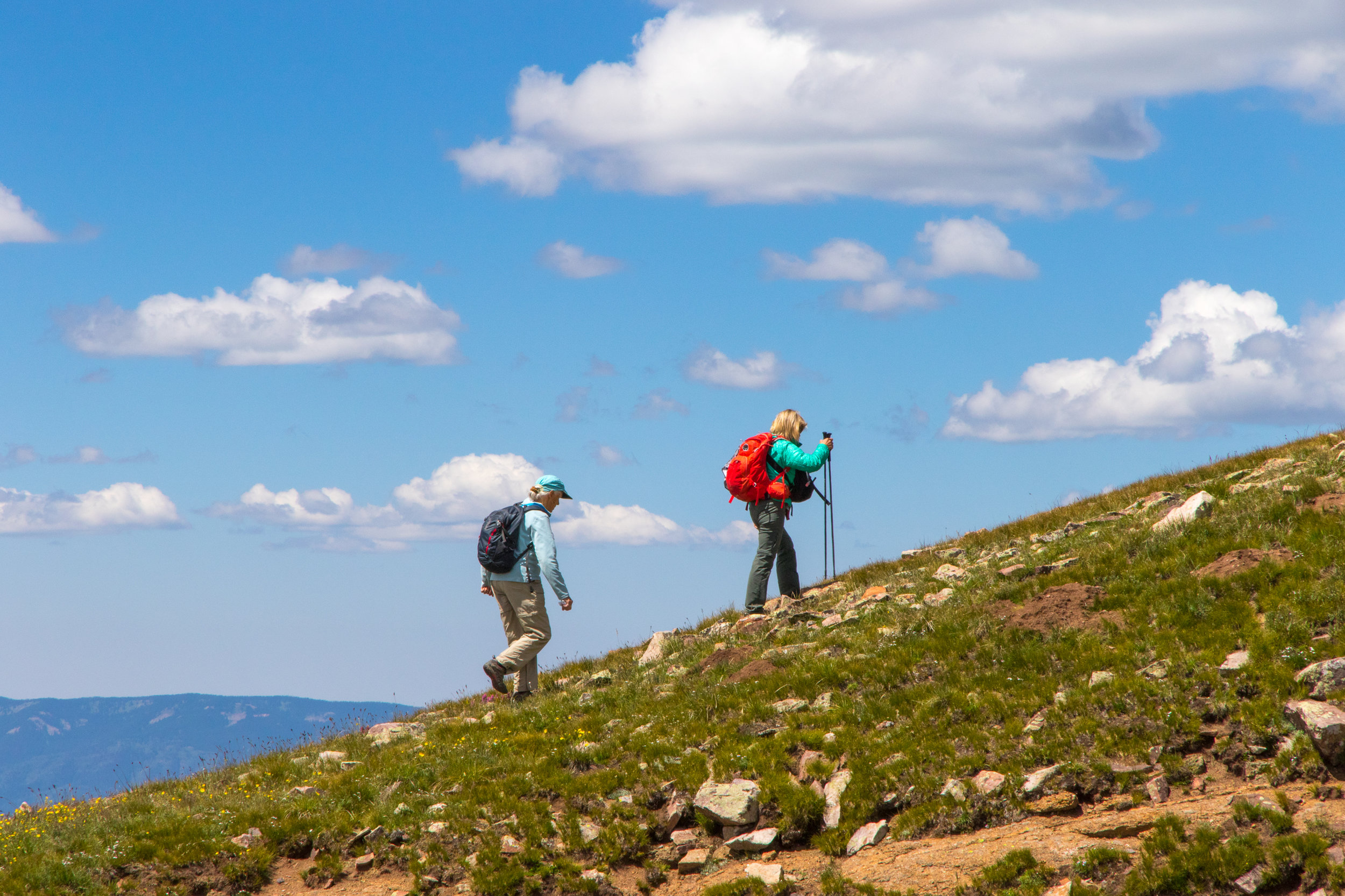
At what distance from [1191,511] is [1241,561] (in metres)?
2.38

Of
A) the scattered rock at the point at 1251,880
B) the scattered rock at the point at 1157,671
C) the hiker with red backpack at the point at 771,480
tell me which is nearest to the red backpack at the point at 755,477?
the hiker with red backpack at the point at 771,480

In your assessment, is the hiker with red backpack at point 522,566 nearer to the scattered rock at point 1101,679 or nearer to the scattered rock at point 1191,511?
the scattered rock at point 1101,679

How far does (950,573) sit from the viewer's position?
1722 centimetres

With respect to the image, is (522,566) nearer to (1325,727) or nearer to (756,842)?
(756,842)

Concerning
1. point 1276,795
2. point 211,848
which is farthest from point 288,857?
point 1276,795

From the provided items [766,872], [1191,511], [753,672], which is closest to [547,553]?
[753,672]

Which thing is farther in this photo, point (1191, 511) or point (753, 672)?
point (1191, 511)

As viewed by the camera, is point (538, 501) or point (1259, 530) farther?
point (538, 501)

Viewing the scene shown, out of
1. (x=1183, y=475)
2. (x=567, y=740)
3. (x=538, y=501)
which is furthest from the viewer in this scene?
(x=1183, y=475)

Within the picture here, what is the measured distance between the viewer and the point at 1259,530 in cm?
1366

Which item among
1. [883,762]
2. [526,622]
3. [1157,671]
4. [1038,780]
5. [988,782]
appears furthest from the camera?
[526,622]

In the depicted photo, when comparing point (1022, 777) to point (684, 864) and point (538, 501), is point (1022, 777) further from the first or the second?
point (538, 501)

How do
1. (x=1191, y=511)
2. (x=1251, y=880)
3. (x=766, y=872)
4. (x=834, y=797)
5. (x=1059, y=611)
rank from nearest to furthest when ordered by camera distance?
(x=1251, y=880) → (x=766, y=872) → (x=834, y=797) → (x=1059, y=611) → (x=1191, y=511)

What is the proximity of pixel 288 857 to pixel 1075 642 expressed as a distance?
Answer: 8.90 m
